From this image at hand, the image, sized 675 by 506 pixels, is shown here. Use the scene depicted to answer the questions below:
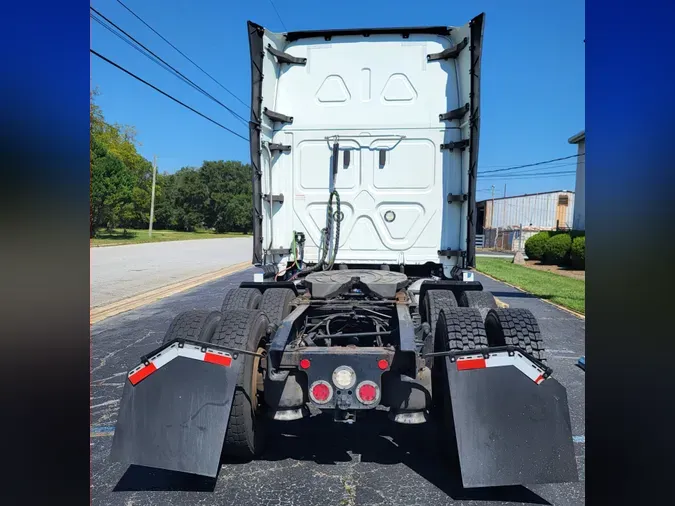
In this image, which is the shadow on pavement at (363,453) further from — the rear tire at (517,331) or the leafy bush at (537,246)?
the leafy bush at (537,246)

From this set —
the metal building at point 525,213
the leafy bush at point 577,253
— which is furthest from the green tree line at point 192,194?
the leafy bush at point 577,253

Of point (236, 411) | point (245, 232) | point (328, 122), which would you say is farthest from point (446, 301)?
point (245, 232)

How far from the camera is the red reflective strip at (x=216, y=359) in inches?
114

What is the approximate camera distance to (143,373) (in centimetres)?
287

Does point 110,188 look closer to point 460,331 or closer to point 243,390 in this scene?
point 243,390

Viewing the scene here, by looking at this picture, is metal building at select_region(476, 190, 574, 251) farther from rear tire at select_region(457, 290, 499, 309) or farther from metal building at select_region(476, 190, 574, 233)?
rear tire at select_region(457, 290, 499, 309)

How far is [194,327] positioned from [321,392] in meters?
1.01

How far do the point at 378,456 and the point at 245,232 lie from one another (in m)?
70.5

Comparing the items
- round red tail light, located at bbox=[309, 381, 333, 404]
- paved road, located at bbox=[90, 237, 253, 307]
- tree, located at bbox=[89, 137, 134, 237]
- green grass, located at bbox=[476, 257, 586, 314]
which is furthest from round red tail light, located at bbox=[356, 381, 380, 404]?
tree, located at bbox=[89, 137, 134, 237]

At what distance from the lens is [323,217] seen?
5.61m

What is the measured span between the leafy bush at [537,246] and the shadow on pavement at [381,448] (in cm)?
2067

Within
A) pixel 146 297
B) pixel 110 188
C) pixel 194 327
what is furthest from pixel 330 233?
pixel 110 188

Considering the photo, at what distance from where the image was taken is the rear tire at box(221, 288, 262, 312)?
476 centimetres
